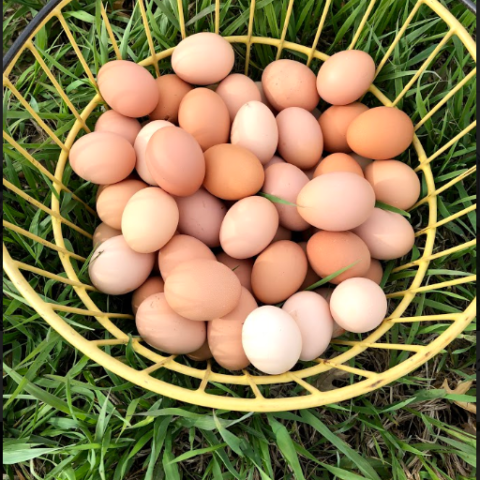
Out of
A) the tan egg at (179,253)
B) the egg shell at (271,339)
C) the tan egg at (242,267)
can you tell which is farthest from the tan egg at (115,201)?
the egg shell at (271,339)

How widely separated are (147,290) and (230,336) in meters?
0.19

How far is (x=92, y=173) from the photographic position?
3.01 ft

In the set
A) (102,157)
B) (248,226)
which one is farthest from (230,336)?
(102,157)

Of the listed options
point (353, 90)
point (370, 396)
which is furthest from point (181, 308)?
point (353, 90)

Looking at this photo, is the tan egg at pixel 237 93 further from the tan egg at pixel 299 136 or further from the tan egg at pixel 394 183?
the tan egg at pixel 394 183

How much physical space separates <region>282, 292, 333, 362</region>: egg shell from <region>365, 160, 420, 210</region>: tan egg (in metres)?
0.27

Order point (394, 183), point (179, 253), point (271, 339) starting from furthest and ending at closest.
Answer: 1. point (394, 183)
2. point (179, 253)
3. point (271, 339)

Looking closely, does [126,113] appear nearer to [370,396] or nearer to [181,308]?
[181,308]

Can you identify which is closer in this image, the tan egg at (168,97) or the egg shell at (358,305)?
the egg shell at (358,305)

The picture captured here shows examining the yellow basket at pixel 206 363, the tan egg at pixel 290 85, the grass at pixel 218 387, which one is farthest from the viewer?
the tan egg at pixel 290 85

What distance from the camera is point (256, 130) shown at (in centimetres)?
96

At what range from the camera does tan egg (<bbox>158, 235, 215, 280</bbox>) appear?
2.92ft

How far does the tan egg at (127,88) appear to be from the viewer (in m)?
0.95

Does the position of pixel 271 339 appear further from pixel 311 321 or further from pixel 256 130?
pixel 256 130
